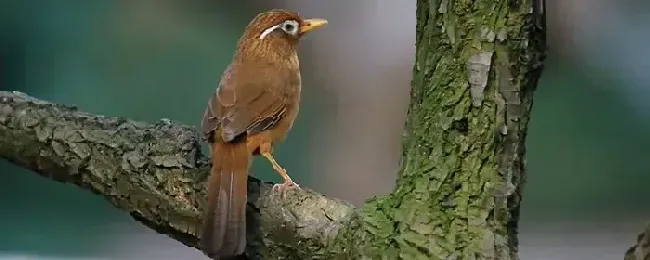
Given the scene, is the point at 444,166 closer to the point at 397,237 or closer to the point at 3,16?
the point at 397,237

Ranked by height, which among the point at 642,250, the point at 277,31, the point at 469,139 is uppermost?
the point at 277,31

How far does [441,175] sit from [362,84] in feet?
3.60

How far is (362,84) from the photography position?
7.40 ft

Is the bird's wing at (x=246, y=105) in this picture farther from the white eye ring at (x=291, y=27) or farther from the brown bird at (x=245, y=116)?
the white eye ring at (x=291, y=27)

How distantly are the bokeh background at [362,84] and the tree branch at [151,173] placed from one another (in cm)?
74

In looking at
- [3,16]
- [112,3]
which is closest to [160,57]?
[112,3]

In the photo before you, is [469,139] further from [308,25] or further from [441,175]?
[308,25]

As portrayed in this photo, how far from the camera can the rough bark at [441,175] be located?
114cm

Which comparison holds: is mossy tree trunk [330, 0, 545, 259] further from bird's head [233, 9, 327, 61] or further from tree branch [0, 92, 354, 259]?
bird's head [233, 9, 327, 61]

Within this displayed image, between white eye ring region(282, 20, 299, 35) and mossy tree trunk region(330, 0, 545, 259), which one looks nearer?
mossy tree trunk region(330, 0, 545, 259)

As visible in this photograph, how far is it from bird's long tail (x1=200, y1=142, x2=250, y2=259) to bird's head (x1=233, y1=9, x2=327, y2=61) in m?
0.32

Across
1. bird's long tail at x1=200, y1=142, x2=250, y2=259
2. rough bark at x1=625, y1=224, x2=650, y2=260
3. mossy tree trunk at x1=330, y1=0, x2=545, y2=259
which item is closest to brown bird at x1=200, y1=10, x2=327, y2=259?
bird's long tail at x1=200, y1=142, x2=250, y2=259

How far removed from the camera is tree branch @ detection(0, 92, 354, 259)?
1276mm

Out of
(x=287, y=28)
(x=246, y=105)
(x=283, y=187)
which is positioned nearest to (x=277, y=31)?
(x=287, y=28)
